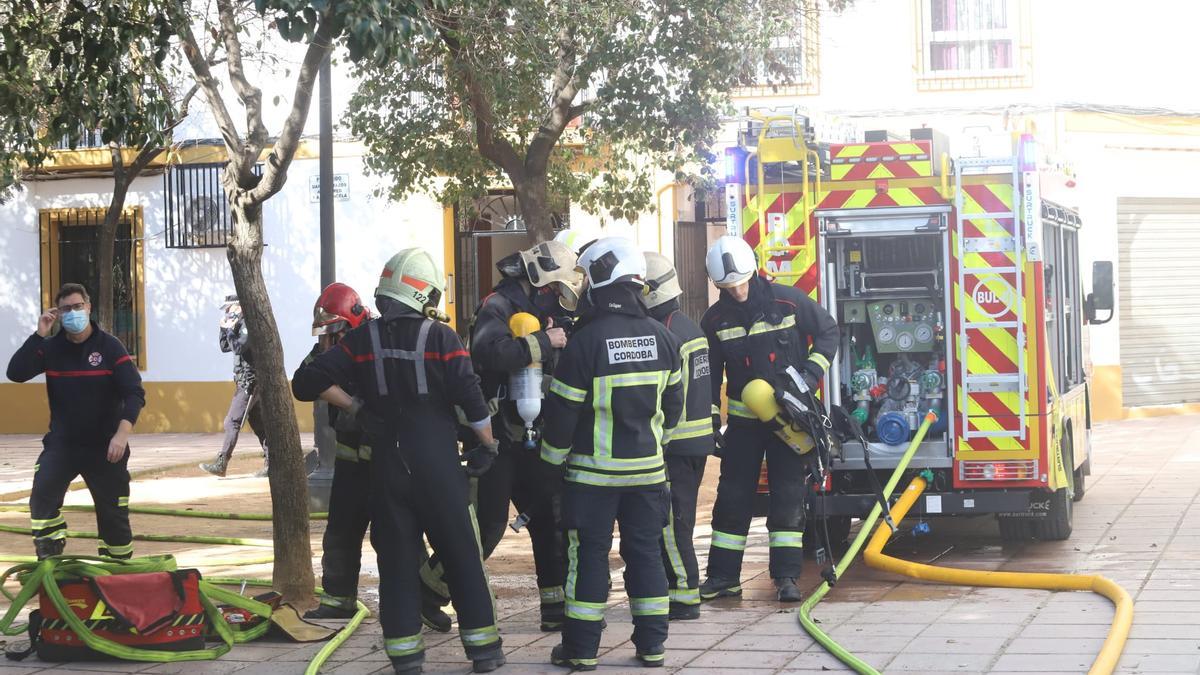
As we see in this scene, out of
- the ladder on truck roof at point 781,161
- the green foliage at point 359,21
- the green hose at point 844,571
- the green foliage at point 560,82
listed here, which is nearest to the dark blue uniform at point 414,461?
the green foliage at point 359,21

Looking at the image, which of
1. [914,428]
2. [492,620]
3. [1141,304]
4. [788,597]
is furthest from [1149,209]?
[492,620]

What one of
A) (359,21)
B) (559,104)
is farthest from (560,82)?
(359,21)

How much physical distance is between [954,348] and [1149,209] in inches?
469

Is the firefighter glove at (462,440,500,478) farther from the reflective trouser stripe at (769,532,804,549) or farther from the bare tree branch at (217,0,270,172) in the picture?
the bare tree branch at (217,0,270,172)

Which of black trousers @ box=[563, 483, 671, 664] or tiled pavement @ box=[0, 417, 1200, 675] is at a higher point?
black trousers @ box=[563, 483, 671, 664]

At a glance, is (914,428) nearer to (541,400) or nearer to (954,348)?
(954,348)

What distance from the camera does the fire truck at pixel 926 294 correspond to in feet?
30.0

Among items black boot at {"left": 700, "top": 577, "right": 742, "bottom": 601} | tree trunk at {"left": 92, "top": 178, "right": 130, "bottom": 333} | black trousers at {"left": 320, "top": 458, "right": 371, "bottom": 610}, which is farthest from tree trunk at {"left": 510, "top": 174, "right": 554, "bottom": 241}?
tree trunk at {"left": 92, "top": 178, "right": 130, "bottom": 333}

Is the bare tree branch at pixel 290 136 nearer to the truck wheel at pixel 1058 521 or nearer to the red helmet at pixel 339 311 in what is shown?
the red helmet at pixel 339 311

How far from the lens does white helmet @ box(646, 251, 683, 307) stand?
7.84 m

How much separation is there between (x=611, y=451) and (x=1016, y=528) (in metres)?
4.26

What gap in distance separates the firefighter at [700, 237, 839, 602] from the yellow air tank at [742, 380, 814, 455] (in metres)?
0.06

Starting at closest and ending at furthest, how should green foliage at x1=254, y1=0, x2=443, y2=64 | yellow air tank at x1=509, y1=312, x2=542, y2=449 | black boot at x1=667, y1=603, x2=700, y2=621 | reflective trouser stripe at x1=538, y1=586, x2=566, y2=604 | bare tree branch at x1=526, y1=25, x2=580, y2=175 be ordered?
green foliage at x1=254, y1=0, x2=443, y2=64 < yellow air tank at x1=509, y1=312, x2=542, y2=449 < reflective trouser stripe at x1=538, y1=586, x2=566, y2=604 < black boot at x1=667, y1=603, x2=700, y2=621 < bare tree branch at x1=526, y1=25, x2=580, y2=175

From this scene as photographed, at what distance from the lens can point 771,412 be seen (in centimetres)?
819
